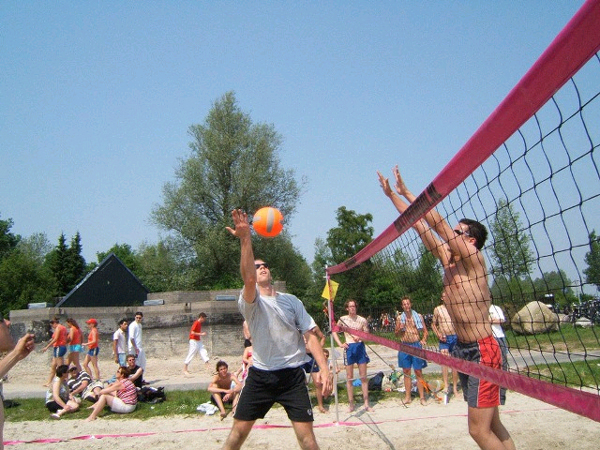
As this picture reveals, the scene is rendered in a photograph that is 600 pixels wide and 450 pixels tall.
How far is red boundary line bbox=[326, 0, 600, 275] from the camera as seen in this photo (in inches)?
67.8

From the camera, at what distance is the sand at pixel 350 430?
20.2 feet

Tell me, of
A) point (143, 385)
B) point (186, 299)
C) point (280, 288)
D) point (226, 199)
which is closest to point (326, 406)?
point (143, 385)

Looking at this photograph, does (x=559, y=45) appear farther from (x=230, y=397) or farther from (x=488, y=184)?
(x=230, y=397)

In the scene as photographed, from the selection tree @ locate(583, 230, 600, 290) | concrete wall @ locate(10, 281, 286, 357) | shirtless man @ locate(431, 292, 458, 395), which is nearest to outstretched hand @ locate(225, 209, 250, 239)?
tree @ locate(583, 230, 600, 290)

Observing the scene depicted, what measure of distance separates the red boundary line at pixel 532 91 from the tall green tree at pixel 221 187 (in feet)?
80.8

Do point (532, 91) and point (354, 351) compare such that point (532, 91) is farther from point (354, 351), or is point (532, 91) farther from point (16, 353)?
point (354, 351)

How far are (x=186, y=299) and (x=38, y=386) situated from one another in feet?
18.6

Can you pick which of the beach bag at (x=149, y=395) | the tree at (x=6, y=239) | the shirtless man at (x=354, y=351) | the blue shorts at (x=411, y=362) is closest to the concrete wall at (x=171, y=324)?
the beach bag at (x=149, y=395)

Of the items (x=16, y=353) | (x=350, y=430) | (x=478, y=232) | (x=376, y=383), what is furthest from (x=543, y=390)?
(x=376, y=383)

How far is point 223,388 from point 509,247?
7031 mm

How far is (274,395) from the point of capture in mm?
4051

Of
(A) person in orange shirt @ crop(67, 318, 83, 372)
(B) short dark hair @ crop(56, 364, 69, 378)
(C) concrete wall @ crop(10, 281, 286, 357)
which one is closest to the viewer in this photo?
(B) short dark hair @ crop(56, 364, 69, 378)

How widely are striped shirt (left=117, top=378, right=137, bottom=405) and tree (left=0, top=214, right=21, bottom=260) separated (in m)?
47.5

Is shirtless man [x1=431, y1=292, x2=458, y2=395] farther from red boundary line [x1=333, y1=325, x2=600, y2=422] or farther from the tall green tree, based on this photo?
the tall green tree
